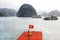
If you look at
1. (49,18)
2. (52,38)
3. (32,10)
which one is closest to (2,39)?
(52,38)

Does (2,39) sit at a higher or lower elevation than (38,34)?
lower

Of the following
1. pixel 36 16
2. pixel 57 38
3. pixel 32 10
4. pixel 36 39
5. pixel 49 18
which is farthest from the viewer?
pixel 32 10

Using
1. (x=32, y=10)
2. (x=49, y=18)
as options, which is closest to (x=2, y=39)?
(x=49, y=18)

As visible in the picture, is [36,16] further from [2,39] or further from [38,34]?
[38,34]

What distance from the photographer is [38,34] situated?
37.1ft

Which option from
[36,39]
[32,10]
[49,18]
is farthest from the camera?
[32,10]

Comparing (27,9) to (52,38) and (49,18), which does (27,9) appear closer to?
(49,18)

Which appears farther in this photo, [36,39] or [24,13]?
[24,13]

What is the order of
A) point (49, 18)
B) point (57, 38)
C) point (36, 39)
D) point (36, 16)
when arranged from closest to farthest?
point (36, 39)
point (57, 38)
point (49, 18)
point (36, 16)

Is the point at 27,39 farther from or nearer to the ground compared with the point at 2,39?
farther from the ground

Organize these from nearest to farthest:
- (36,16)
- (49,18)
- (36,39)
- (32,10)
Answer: (36,39), (49,18), (36,16), (32,10)

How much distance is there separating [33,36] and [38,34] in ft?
0.94

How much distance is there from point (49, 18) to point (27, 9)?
41721 millimetres

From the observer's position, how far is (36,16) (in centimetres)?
11625
